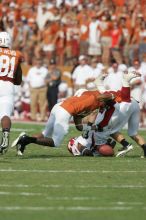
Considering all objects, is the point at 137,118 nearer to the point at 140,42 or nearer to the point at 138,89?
the point at 138,89

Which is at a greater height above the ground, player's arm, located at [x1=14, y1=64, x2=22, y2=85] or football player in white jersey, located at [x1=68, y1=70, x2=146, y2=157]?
player's arm, located at [x1=14, y1=64, x2=22, y2=85]

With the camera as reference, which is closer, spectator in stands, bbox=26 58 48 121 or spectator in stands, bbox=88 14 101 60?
spectator in stands, bbox=26 58 48 121

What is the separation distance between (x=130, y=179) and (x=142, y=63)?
1259 centimetres

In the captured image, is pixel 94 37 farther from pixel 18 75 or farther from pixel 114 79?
pixel 18 75

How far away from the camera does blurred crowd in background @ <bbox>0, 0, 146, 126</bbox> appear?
23.9 meters

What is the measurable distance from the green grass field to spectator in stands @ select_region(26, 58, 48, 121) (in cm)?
1037

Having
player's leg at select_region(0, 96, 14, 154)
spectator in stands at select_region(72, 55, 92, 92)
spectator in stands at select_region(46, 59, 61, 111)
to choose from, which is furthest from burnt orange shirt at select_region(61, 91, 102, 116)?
spectator in stands at select_region(46, 59, 61, 111)

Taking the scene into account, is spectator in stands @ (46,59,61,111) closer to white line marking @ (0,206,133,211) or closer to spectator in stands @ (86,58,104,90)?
spectator in stands @ (86,58,104,90)

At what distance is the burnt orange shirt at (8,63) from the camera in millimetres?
13016

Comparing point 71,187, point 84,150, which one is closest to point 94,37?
point 84,150

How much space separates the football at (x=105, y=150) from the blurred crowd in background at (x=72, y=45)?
8.80 m

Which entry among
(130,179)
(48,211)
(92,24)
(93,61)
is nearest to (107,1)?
(92,24)

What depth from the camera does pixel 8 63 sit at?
13.0 metres

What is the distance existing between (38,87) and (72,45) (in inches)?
99.5
